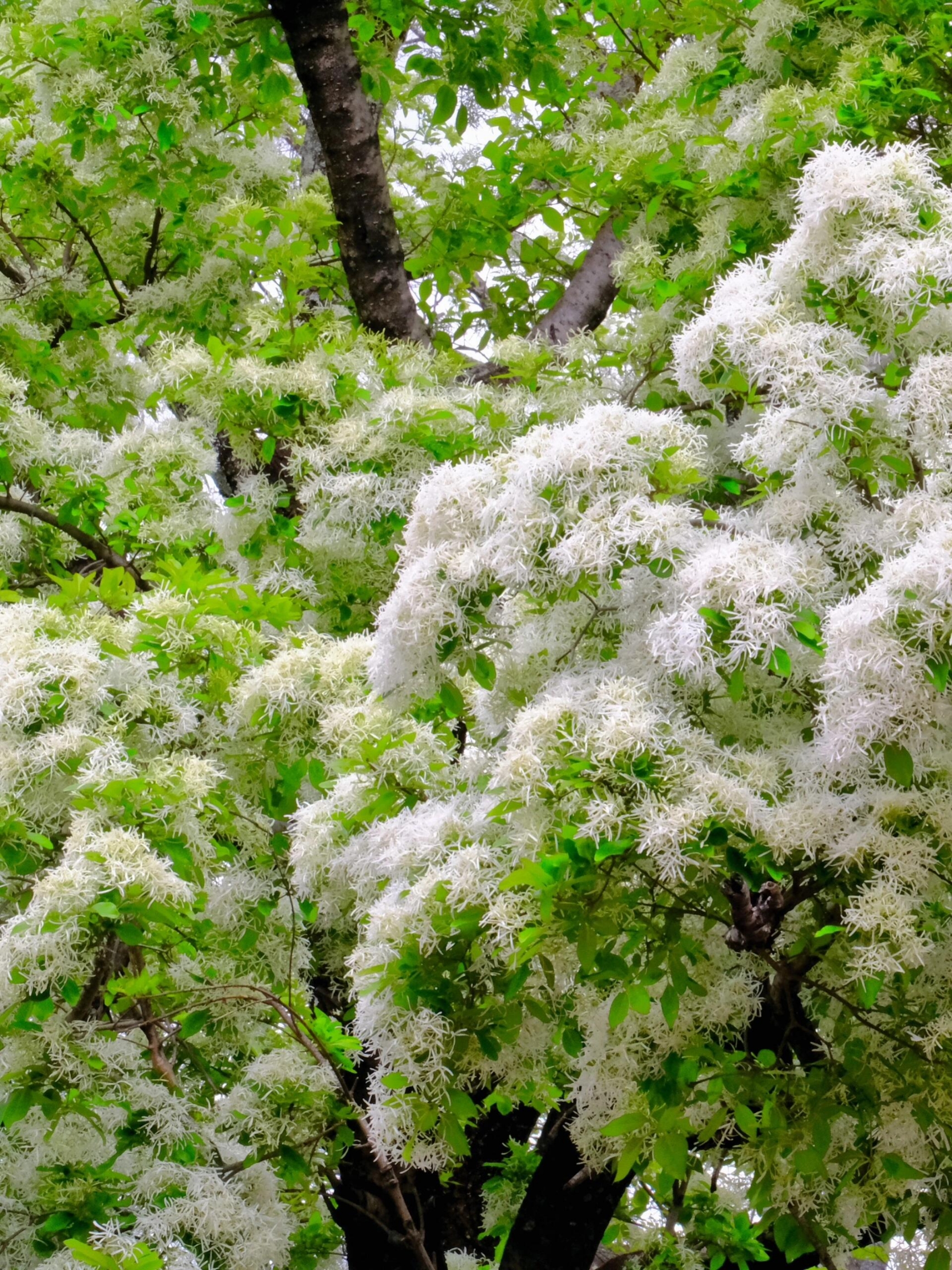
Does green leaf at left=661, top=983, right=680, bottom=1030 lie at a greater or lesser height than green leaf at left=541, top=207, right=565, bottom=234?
lesser

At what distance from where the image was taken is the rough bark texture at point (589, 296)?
6824 millimetres

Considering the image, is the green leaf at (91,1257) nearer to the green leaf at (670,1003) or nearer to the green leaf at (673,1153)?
the green leaf at (673,1153)

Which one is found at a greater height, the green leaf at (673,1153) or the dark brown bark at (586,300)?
the dark brown bark at (586,300)

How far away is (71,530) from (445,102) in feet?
7.55

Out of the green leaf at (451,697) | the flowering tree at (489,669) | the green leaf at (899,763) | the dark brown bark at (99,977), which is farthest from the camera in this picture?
the dark brown bark at (99,977)

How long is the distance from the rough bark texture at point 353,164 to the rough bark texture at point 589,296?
0.96 meters

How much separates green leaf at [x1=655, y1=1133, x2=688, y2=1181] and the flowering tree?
1cm

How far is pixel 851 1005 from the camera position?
348cm

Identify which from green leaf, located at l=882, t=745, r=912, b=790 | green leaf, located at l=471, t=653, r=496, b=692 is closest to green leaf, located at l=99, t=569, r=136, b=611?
green leaf, located at l=471, t=653, r=496, b=692

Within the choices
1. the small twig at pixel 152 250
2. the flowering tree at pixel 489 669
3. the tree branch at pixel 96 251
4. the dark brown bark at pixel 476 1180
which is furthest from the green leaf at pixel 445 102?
the dark brown bark at pixel 476 1180

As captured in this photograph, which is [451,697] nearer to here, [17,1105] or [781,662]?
[781,662]

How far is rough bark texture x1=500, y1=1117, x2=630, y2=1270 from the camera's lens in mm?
4797

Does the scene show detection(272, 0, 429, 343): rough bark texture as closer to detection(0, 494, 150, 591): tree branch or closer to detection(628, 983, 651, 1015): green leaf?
detection(0, 494, 150, 591): tree branch

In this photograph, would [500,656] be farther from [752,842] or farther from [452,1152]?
[452,1152]
